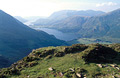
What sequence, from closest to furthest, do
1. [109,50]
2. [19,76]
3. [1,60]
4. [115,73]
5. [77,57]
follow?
[115,73] < [19,76] < [77,57] < [109,50] < [1,60]

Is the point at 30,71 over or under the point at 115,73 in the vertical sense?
over

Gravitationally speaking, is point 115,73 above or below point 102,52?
below

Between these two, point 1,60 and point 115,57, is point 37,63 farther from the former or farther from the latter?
point 1,60

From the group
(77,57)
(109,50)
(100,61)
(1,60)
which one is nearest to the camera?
(100,61)

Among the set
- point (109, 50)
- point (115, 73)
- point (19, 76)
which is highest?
point (109, 50)

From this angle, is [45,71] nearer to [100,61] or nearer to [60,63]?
[60,63]

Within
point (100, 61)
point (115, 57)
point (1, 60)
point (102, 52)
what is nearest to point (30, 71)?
point (100, 61)

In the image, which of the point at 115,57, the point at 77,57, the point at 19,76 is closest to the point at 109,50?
the point at 115,57

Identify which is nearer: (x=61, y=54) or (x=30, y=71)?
(x=30, y=71)

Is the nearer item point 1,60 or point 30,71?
point 30,71

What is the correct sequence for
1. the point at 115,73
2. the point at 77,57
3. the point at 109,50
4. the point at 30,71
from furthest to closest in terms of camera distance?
the point at 109,50 < the point at 77,57 < the point at 30,71 < the point at 115,73
